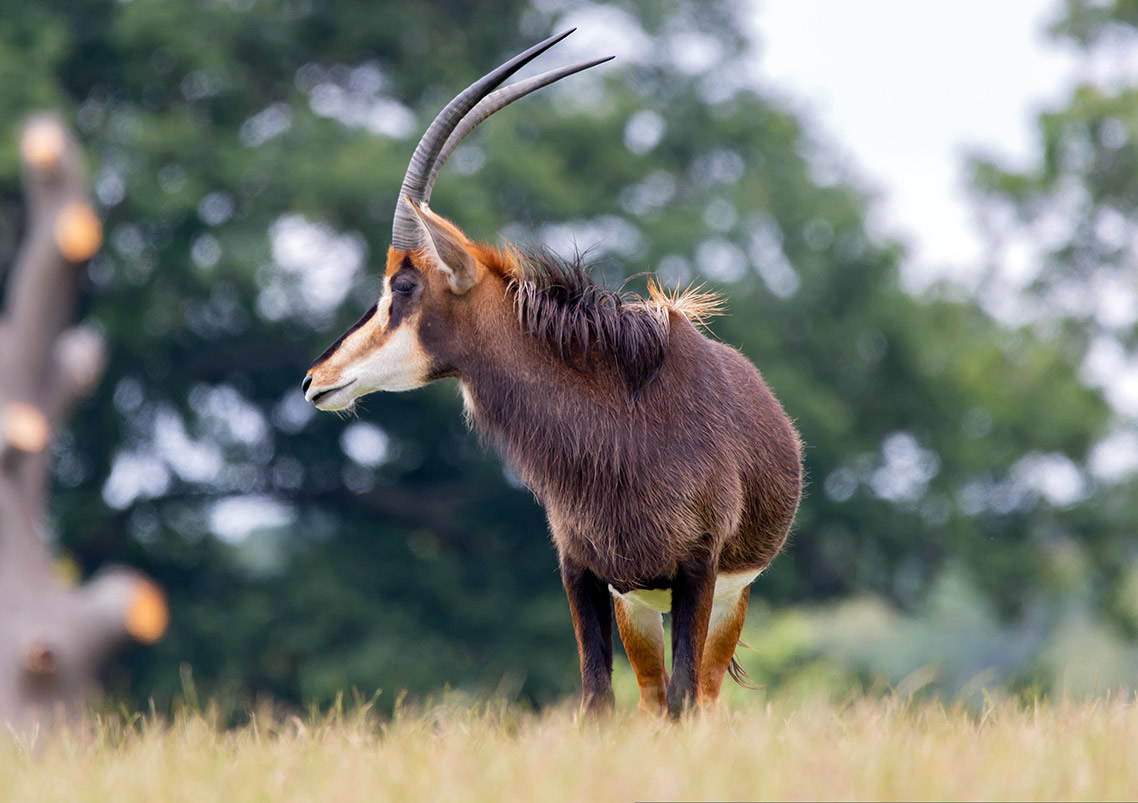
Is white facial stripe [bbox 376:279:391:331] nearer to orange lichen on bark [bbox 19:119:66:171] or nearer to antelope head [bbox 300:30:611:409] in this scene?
antelope head [bbox 300:30:611:409]

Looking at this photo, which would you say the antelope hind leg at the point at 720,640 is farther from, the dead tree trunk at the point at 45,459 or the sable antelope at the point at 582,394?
the dead tree trunk at the point at 45,459

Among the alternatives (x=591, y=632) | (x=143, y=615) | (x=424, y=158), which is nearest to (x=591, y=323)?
(x=424, y=158)

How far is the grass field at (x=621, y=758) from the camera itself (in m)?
3.79

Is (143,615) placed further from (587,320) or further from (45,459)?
(587,320)

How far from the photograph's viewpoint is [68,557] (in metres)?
21.3

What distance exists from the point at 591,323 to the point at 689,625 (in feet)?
4.00

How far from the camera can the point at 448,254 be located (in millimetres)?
5316

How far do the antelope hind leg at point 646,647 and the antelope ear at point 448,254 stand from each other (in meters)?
1.53

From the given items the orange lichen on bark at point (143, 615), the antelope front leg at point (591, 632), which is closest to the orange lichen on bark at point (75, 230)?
the orange lichen on bark at point (143, 615)

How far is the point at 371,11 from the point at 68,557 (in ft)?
32.0

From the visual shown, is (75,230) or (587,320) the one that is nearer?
(587,320)

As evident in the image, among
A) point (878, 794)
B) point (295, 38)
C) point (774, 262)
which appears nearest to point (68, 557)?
point (295, 38)

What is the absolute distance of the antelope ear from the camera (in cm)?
527

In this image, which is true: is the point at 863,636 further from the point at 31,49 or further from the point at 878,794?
the point at 878,794
